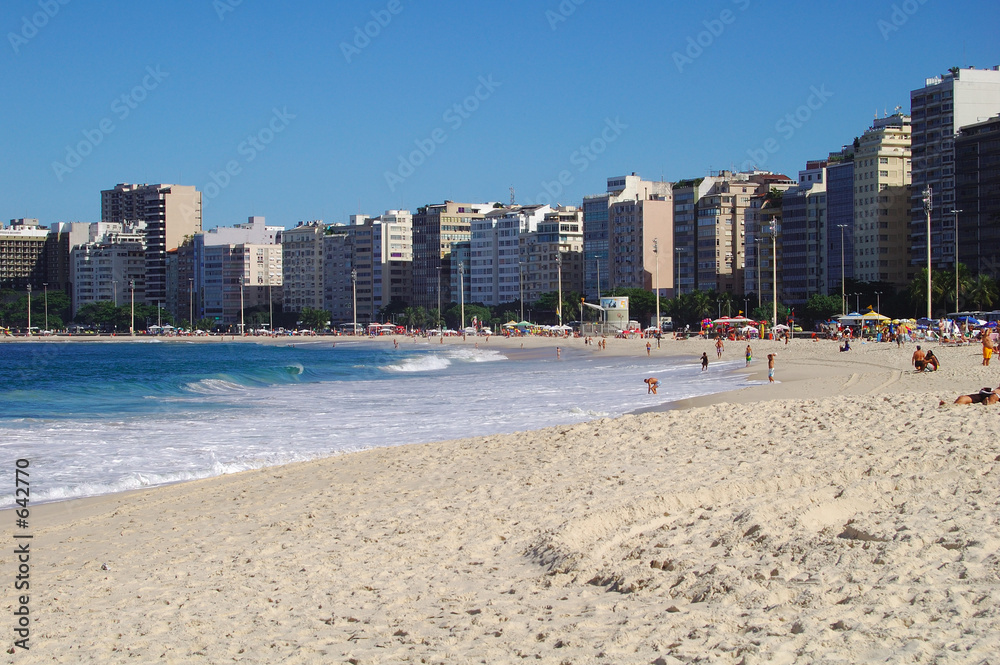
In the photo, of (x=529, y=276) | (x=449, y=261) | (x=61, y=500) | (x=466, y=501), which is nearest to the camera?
(x=466, y=501)

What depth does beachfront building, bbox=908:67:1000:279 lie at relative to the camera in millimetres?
97375

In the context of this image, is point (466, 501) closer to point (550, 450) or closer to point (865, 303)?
point (550, 450)

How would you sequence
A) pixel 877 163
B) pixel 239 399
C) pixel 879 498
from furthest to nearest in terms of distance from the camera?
1. pixel 877 163
2. pixel 239 399
3. pixel 879 498

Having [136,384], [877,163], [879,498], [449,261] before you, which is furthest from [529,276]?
[879,498]

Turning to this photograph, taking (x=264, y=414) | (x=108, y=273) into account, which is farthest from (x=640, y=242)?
(x=108, y=273)

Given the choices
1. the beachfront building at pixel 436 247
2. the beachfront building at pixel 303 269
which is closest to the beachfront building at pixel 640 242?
the beachfront building at pixel 436 247

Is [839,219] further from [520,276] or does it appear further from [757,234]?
[520,276]

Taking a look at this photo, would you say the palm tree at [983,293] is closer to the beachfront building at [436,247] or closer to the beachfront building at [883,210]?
the beachfront building at [883,210]

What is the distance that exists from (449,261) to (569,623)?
153269 millimetres

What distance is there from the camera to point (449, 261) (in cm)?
15875

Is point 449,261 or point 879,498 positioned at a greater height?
point 449,261

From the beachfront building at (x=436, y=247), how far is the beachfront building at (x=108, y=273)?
6218 cm

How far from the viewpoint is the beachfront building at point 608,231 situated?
131 m

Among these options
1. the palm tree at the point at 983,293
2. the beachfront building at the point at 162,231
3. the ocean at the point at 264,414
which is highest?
the beachfront building at the point at 162,231
